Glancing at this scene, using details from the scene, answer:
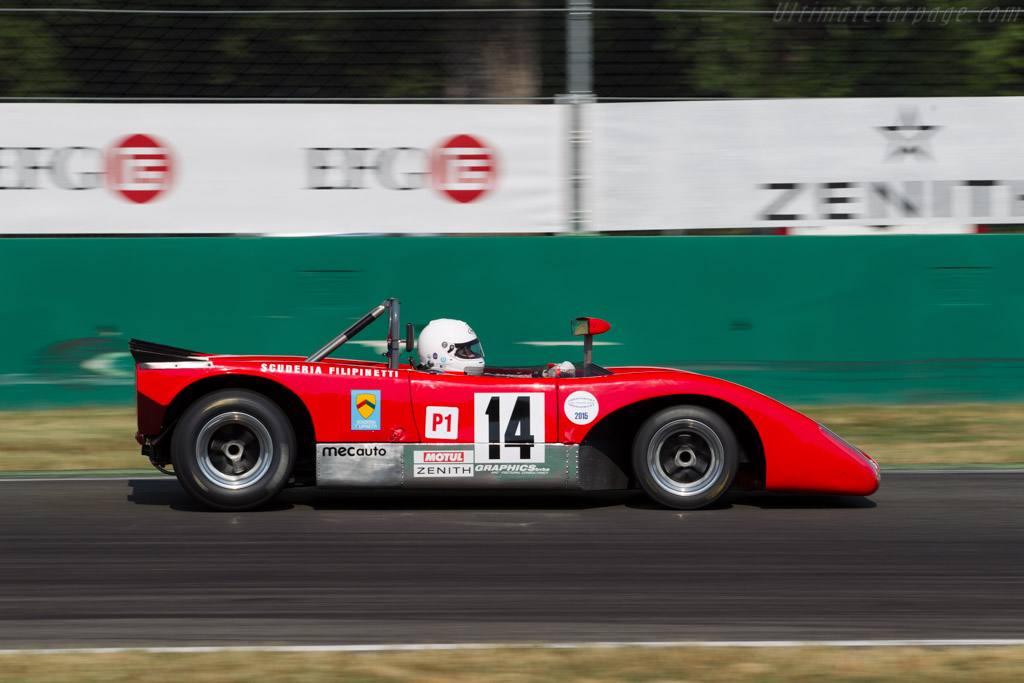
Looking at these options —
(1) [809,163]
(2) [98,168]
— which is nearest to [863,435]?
(1) [809,163]

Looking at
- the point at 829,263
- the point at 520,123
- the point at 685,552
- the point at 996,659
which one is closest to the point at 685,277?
the point at 829,263

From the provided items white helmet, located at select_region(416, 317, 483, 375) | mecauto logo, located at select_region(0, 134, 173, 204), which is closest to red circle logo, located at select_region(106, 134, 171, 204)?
mecauto logo, located at select_region(0, 134, 173, 204)

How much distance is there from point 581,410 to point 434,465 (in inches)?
32.6

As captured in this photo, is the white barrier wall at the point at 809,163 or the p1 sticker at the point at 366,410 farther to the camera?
the white barrier wall at the point at 809,163

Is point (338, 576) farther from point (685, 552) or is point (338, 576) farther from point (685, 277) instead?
point (685, 277)

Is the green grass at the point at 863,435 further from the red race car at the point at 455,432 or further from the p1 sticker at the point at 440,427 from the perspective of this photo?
the p1 sticker at the point at 440,427

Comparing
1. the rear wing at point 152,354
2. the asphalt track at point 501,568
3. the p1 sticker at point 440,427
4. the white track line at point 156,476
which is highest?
the rear wing at point 152,354

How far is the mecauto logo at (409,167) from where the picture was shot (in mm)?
11000

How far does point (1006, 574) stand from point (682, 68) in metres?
6.35

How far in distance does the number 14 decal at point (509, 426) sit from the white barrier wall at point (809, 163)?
461 centimetres

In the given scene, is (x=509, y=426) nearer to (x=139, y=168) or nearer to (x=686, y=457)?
(x=686, y=457)

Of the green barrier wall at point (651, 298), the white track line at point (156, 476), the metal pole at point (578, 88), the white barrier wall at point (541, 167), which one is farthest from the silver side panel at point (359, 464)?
the metal pole at point (578, 88)

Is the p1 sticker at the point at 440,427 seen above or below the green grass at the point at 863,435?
above

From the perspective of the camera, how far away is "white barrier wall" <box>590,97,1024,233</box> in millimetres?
11062
